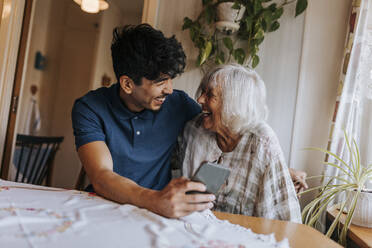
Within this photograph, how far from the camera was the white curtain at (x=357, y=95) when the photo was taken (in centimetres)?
173

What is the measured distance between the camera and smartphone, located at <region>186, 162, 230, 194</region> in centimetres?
86

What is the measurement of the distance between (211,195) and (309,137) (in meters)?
1.36

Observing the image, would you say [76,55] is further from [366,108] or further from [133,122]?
[366,108]

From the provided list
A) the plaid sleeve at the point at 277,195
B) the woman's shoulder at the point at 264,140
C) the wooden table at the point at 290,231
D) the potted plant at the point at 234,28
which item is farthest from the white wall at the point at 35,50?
the wooden table at the point at 290,231

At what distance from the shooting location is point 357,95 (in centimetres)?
175

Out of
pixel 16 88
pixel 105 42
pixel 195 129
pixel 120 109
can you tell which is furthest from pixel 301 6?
pixel 105 42

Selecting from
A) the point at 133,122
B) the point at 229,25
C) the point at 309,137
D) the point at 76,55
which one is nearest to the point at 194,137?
the point at 133,122

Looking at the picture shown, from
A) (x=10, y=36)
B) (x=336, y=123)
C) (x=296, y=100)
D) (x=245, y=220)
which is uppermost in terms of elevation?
(x=10, y=36)

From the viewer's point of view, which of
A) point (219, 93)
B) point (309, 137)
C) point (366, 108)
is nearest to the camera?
point (219, 93)

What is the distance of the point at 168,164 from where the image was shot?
1618 millimetres

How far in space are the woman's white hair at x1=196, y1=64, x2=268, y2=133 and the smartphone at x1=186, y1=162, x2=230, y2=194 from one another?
21.3 inches

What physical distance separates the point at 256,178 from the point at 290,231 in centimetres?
42

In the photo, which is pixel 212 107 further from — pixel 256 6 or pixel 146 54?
pixel 256 6

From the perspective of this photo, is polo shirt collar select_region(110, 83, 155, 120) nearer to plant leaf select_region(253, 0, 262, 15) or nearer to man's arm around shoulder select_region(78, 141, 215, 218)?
man's arm around shoulder select_region(78, 141, 215, 218)
